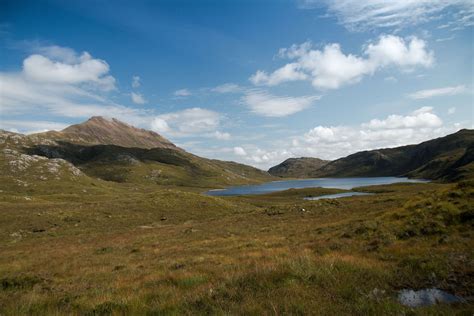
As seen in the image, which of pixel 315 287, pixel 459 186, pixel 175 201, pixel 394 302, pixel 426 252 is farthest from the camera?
pixel 175 201

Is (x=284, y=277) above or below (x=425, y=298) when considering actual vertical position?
below

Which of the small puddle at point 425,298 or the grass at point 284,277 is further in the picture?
the grass at point 284,277

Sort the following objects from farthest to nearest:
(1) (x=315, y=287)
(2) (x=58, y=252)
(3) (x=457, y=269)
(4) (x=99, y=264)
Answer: (2) (x=58, y=252) → (4) (x=99, y=264) → (3) (x=457, y=269) → (1) (x=315, y=287)

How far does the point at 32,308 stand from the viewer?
7.89 metres

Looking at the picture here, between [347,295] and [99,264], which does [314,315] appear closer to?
[347,295]

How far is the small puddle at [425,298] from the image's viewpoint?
6.64 meters

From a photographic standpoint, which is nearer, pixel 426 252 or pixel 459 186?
pixel 426 252

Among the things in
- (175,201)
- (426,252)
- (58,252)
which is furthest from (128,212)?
(426,252)

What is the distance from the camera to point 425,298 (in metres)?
6.98

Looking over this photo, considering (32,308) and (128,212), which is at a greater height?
(32,308)

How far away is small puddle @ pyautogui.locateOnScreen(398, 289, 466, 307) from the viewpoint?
664 cm

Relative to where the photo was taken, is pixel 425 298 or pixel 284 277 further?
pixel 284 277

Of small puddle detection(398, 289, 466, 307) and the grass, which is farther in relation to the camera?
the grass

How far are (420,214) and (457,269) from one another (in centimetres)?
1258
